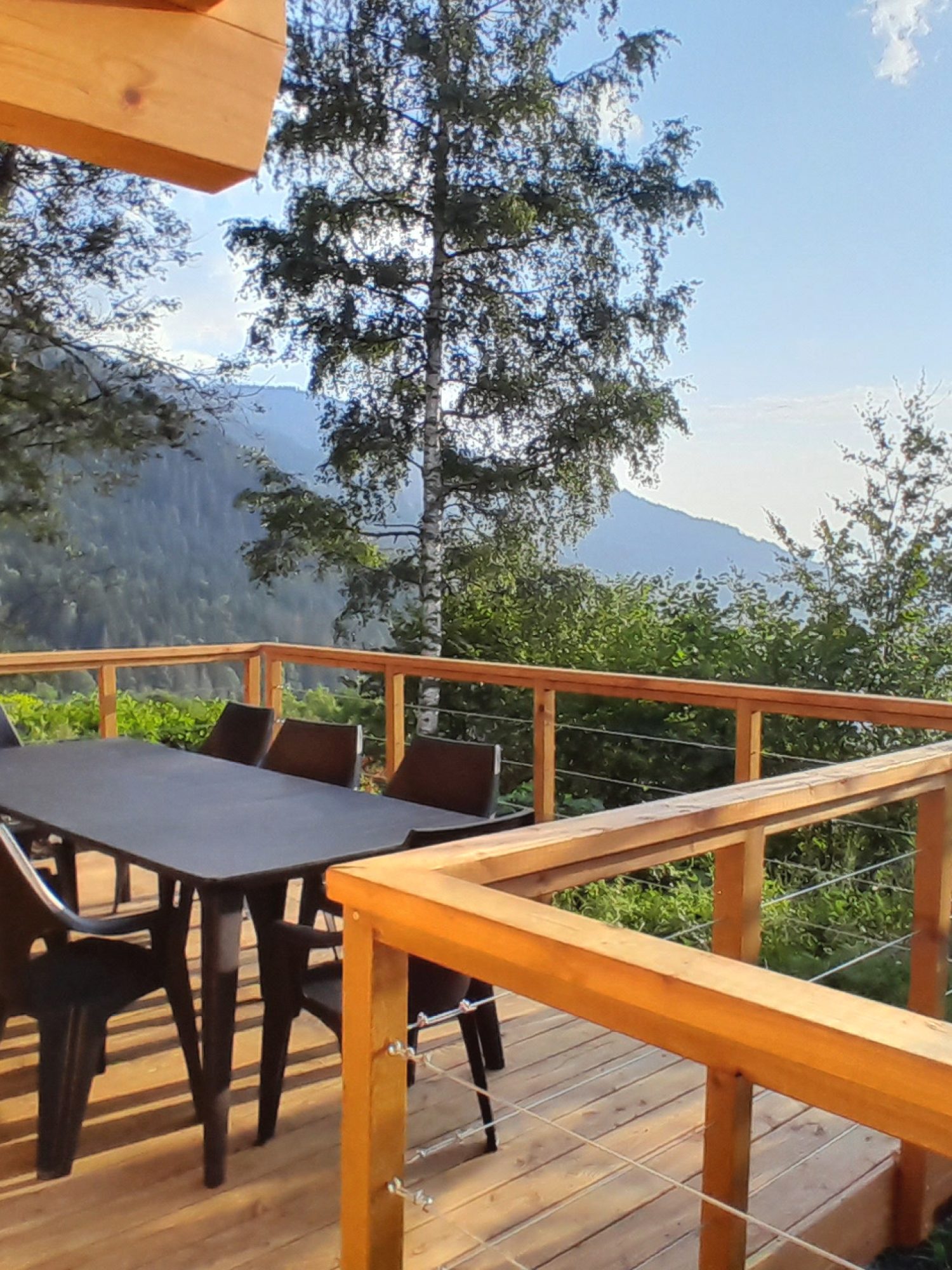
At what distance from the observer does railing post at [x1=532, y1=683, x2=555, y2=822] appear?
4.02 meters

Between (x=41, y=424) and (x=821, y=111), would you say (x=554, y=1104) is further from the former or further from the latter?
(x=821, y=111)

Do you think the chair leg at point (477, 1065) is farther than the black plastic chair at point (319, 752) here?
No

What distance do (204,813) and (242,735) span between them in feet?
4.59

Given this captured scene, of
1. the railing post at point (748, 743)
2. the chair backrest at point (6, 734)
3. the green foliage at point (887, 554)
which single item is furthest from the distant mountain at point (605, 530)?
the chair backrest at point (6, 734)

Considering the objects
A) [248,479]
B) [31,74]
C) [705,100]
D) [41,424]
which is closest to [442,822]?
[31,74]

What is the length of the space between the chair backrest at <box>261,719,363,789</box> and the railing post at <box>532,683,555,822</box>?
0.72 meters

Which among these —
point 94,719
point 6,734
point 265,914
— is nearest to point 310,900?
point 265,914

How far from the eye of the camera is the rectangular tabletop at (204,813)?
2.34 m

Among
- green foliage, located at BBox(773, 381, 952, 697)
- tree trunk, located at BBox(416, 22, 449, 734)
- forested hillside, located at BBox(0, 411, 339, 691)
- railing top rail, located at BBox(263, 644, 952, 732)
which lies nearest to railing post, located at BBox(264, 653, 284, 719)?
railing top rail, located at BBox(263, 644, 952, 732)

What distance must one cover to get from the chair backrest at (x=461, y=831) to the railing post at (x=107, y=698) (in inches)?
122

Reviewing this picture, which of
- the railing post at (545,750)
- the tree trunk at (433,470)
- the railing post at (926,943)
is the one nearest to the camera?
the railing post at (926,943)

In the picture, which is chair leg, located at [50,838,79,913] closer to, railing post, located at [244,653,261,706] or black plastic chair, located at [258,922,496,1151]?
black plastic chair, located at [258,922,496,1151]

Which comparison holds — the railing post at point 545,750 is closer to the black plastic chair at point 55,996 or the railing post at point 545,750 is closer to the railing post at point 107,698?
the black plastic chair at point 55,996

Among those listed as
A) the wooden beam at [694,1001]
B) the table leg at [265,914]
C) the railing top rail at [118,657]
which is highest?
the wooden beam at [694,1001]
